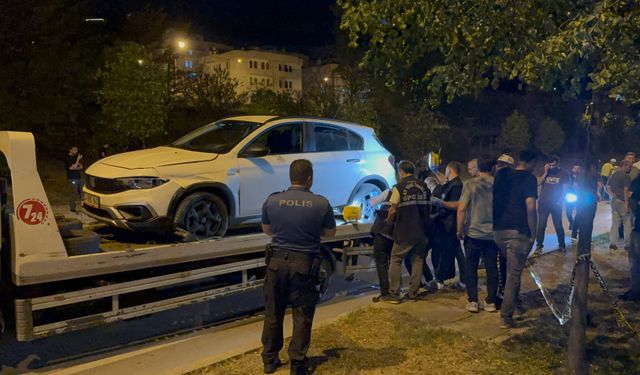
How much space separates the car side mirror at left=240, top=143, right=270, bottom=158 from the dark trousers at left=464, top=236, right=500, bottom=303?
2.54 metres

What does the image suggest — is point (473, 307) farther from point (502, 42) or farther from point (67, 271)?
point (67, 271)

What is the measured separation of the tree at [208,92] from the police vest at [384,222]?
2117 cm

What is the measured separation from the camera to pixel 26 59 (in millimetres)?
20891

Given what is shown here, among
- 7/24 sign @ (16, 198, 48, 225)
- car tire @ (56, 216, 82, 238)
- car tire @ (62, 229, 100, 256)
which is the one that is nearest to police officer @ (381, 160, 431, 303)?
car tire @ (62, 229, 100, 256)

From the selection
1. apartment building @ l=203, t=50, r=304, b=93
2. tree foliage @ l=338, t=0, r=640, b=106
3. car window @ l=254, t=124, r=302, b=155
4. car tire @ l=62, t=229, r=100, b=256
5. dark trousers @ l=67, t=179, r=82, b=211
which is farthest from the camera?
apartment building @ l=203, t=50, r=304, b=93

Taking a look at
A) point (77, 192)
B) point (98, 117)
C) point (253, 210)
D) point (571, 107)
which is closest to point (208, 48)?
point (571, 107)

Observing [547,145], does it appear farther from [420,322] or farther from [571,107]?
[420,322]

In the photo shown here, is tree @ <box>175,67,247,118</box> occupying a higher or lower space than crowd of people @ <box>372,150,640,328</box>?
higher

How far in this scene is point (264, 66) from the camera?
75.3 metres

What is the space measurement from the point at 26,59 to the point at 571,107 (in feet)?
153

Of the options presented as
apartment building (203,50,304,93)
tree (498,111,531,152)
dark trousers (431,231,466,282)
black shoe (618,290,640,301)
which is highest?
apartment building (203,50,304,93)

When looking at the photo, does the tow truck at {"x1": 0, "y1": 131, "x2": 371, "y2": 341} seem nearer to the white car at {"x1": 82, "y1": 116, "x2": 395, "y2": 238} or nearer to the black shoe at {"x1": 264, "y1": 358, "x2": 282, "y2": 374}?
the white car at {"x1": 82, "y1": 116, "x2": 395, "y2": 238}

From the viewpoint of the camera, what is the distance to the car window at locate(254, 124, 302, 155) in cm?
698

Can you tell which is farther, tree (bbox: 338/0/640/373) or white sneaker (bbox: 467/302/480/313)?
white sneaker (bbox: 467/302/480/313)
